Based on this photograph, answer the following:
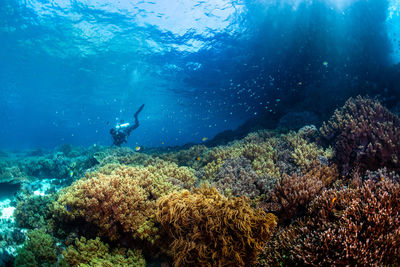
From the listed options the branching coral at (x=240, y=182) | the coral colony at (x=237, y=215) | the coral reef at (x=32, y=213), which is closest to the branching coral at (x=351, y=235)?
the coral colony at (x=237, y=215)

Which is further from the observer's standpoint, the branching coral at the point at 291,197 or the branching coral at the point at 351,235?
the branching coral at the point at 291,197

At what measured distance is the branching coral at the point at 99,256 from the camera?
391 cm

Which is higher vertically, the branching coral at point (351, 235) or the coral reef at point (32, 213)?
the coral reef at point (32, 213)

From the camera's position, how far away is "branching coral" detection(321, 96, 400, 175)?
597 centimetres

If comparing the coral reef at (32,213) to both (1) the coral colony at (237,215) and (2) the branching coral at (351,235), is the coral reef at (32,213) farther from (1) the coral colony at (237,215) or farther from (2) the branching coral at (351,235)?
(2) the branching coral at (351,235)

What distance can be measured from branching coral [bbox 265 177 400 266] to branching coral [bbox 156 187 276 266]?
1.25 ft

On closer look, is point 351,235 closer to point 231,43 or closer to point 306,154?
point 306,154

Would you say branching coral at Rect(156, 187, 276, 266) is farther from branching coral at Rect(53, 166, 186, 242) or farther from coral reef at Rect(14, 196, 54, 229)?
coral reef at Rect(14, 196, 54, 229)

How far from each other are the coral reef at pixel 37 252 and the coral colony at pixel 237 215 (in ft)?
0.06

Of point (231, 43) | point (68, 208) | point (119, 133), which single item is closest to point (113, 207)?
point (68, 208)

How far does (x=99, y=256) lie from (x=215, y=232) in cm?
255

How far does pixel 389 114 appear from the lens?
7645mm

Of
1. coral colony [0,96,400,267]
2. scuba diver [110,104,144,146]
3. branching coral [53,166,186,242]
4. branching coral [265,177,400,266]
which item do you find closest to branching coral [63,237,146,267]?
coral colony [0,96,400,267]

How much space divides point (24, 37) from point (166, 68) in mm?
18311
